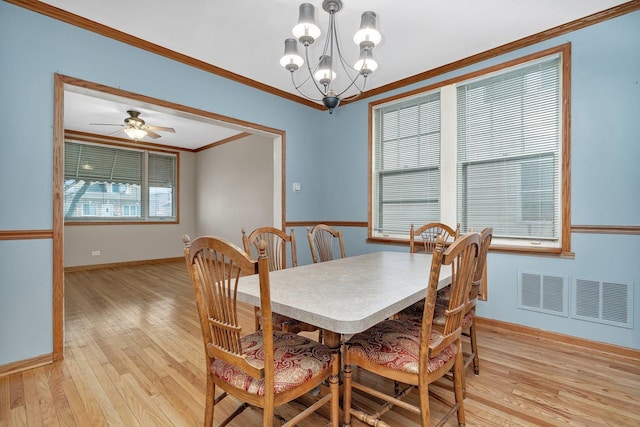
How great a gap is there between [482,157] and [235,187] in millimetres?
4503

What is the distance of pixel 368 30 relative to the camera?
5.93ft

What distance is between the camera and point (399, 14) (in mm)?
2371

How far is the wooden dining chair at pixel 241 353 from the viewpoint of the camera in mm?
1088

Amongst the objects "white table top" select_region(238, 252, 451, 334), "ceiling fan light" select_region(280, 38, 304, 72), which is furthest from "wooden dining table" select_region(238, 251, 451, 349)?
"ceiling fan light" select_region(280, 38, 304, 72)

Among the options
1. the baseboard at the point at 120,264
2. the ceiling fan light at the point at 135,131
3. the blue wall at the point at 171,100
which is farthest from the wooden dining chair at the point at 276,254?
the baseboard at the point at 120,264

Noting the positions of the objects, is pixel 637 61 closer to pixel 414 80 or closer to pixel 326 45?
pixel 414 80

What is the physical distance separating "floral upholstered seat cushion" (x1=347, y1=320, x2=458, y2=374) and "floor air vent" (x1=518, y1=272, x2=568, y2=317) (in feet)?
5.57

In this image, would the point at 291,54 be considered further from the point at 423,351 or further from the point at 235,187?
the point at 235,187

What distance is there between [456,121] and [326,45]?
5.04 feet

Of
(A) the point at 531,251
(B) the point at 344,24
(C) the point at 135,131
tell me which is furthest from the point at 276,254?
(C) the point at 135,131

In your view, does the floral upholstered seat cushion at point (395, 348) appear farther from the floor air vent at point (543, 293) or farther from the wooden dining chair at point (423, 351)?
the floor air vent at point (543, 293)

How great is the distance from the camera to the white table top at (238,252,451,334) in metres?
1.14

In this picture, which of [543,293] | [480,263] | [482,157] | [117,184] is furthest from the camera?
[117,184]

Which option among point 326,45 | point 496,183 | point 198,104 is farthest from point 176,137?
point 496,183
